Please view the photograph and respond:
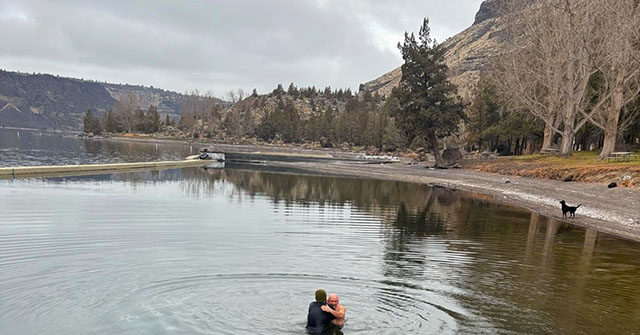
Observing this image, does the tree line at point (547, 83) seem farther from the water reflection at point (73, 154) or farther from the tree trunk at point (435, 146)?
the water reflection at point (73, 154)

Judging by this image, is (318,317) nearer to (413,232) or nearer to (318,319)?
(318,319)

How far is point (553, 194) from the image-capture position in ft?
136

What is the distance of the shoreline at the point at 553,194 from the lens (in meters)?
28.9

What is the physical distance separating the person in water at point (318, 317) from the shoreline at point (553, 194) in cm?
1996

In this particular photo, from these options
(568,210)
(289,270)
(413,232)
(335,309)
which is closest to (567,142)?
(568,210)

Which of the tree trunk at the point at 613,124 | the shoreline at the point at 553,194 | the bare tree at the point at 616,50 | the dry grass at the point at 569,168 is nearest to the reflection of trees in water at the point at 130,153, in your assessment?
the shoreline at the point at 553,194

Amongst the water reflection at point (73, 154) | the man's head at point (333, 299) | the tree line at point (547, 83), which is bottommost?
the water reflection at point (73, 154)

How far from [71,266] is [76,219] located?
9.23 m

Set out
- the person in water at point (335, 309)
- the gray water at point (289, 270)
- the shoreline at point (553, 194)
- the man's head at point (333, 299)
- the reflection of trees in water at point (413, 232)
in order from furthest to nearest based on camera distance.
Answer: the shoreline at point (553, 194) → the reflection of trees in water at point (413, 232) → the gray water at point (289, 270) → the man's head at point (333, 299) → the person in water at point (335, 309)

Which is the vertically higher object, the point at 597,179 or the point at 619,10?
the point at 619,10

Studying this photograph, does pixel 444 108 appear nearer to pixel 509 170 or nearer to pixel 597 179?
pixel 509 170

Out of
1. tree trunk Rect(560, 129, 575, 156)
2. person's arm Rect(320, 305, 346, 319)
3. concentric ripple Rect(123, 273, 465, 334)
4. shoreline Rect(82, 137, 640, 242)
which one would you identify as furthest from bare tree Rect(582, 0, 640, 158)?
person's arm Rect(320, 305, 346, 319)

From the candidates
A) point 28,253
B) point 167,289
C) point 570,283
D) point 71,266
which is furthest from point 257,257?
point 570,283

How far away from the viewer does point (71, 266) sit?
1606 cm
